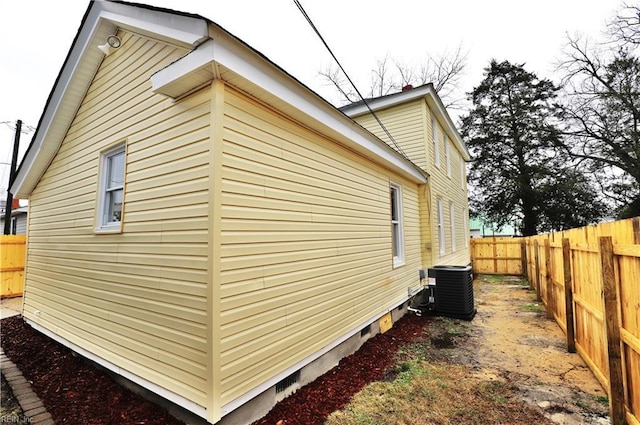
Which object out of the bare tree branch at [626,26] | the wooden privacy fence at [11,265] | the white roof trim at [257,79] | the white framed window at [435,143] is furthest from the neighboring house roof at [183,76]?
the bare tree branch at [626,26]

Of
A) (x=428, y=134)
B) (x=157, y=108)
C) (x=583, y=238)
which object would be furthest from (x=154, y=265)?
(x=428, y=134)

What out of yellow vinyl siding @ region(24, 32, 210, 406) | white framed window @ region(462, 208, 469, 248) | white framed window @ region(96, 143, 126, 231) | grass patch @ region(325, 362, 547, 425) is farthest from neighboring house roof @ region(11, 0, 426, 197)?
white framed window @ region(462, 208, 469, 248)

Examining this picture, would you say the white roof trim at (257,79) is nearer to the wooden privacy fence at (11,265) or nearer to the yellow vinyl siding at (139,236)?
the yellow vinyl siding at (139,236)

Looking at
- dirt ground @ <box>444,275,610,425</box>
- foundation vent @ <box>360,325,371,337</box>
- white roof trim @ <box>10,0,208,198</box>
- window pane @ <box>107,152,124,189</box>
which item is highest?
white roof trim @ <box>10,0,208,198</box>

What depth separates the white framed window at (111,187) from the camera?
3984 millimetres

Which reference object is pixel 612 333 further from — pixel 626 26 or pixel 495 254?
pixel 626 26

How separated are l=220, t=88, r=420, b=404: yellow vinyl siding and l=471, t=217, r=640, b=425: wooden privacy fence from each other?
9.65 feet

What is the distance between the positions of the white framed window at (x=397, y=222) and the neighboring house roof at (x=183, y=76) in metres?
0.95

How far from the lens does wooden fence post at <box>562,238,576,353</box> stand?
4.76 m

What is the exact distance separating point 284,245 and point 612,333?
3.39 m

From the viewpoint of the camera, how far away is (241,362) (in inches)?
105

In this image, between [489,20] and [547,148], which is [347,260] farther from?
[547,148]

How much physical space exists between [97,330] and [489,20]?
33.5 feet

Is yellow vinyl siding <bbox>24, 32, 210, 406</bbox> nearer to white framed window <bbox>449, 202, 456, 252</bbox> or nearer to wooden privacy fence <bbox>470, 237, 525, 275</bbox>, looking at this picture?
white framed window <bbox>449, 202, 456, 252</bbox>
